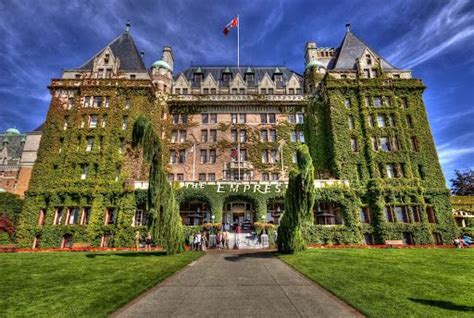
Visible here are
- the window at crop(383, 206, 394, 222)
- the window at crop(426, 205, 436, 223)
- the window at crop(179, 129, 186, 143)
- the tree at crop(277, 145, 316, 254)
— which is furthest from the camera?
the window at crop(179, 129, 186, 143)

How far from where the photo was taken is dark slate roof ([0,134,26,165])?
63.3 metres

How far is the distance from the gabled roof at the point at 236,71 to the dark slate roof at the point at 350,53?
7685mm

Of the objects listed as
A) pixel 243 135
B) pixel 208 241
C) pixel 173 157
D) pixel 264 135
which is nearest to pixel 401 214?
pixel 264 135

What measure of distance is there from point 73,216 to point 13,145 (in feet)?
169

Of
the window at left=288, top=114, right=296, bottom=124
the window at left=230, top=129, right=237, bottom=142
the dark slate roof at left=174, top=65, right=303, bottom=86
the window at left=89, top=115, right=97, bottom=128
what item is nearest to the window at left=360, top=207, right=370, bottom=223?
the window at left=288, top=114, right=296, bottom=124

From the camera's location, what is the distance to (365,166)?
37.2 metres

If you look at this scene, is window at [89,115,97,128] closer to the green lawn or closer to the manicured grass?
the manicured grass

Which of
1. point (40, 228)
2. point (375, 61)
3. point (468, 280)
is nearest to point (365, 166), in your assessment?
point (375, 61)

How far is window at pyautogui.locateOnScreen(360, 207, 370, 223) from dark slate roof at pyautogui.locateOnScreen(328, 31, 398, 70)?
2513cm

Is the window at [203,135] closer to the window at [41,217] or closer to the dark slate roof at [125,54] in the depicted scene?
the dark slate roof at [125,54]

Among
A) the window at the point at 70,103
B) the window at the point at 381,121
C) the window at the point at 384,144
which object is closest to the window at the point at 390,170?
the window at the point at 384,144

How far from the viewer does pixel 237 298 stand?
328 inches

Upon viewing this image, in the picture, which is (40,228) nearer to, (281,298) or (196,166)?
(196,166)

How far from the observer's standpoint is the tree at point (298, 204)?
17.4 m
